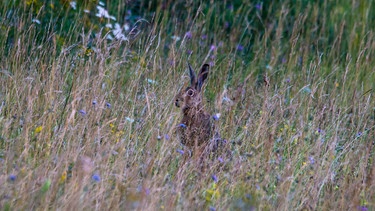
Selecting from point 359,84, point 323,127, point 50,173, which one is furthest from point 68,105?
point 359,84

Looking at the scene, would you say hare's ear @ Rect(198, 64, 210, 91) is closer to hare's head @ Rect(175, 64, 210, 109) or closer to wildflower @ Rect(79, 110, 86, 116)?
hare's head @ Rect(175, 64, 210, 109)

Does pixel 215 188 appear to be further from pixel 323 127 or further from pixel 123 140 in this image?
pixel 323 127

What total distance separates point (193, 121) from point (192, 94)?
35 cm

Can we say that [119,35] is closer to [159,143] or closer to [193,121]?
[193,121]

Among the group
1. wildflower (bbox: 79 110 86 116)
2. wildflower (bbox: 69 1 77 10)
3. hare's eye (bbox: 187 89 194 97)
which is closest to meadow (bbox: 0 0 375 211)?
wildflower (bbox: 79 110 86 116)

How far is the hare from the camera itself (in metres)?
5.16

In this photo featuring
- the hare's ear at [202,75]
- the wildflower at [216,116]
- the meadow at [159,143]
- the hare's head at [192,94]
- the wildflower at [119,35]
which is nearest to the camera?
the meadow at [159,143]

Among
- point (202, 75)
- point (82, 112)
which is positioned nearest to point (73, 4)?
→ point (202, 75)

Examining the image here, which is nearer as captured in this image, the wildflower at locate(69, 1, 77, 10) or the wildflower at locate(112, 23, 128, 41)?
the wildflower at locate(112, 23, 128, 41)

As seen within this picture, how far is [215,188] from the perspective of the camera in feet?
14.6

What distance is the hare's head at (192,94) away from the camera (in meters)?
5.47

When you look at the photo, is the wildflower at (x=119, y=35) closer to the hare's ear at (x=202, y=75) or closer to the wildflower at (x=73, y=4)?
the wildflower at (x=73, y=4)

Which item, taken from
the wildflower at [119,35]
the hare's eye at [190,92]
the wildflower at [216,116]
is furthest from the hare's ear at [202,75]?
the wildflower at [119,35]

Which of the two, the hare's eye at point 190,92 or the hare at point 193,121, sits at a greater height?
the hare's eye at point 190,92
